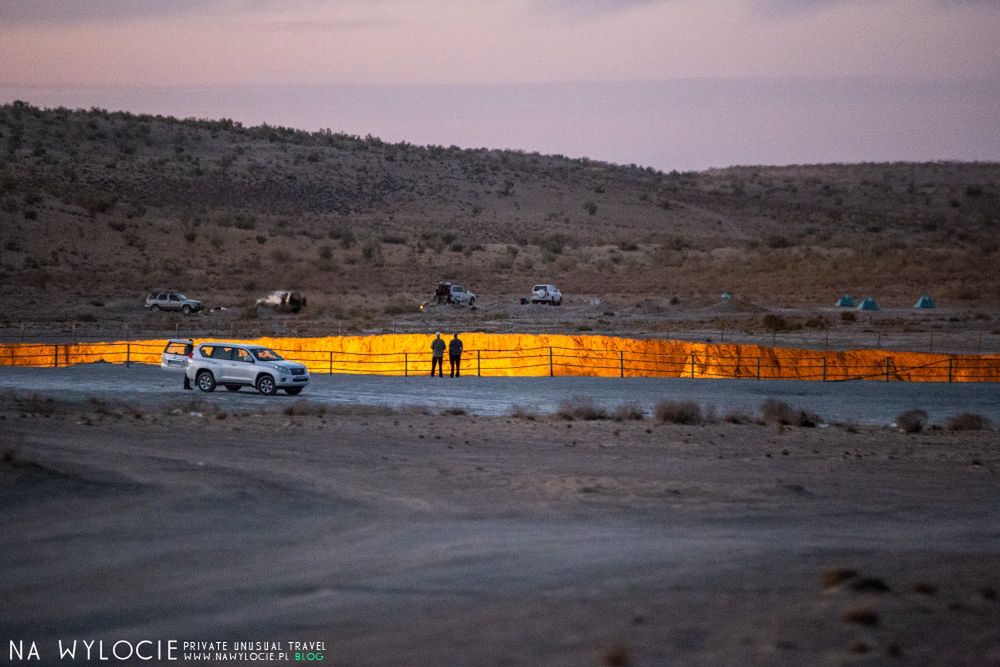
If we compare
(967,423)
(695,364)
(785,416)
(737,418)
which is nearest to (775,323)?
(695,364)

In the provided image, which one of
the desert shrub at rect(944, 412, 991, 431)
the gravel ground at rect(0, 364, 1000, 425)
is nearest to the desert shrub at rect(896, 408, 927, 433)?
the desert shrub at rect(944, 412, 991, 431)

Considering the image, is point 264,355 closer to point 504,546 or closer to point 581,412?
point 581,412

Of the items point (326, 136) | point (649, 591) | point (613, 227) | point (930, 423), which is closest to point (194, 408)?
point (930, 423)

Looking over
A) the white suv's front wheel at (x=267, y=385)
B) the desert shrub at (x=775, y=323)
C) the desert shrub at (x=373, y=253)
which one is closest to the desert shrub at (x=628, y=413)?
the white suv's front wheel at (x=267, y=385)

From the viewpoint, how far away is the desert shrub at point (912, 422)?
93.6ft

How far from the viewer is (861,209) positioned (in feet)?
520

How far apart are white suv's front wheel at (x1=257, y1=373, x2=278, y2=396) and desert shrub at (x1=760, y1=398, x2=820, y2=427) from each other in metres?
14.3

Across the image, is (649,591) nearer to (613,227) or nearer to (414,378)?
(414,378)

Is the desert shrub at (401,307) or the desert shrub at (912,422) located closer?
the desert shrub at (912,422)

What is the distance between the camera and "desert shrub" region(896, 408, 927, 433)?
28.5 meters

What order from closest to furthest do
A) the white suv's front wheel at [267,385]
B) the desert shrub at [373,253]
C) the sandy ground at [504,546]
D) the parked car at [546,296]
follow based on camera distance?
the sandy ground at [504,546] → the white suv's front wheel at [267,385] → the parked car at [546,296] → the desert shrub at [373,253]

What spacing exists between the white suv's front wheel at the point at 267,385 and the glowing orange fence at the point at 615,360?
9944mm

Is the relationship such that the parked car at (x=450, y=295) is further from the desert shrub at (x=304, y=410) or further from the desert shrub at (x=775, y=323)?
the desert shrub at (x=304, y=410)

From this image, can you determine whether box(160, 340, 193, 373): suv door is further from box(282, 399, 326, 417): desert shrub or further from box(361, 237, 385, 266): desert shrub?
box(361, 237, 385, 266): desert shrub
